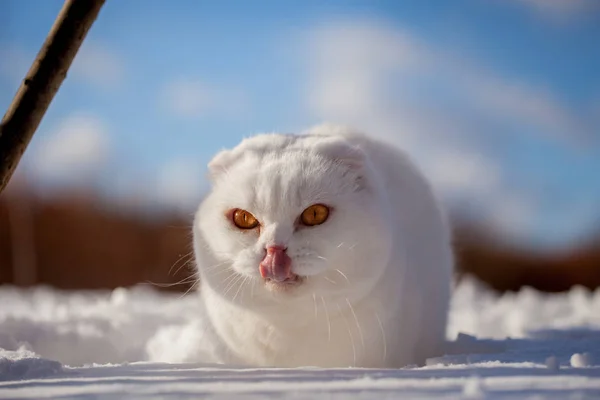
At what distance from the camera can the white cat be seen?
7.23 ft

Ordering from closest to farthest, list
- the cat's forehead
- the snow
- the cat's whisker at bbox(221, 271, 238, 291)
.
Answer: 1. the snow
2. the cat's forehead
3. the cat's whisker at bbox(221, 271, 238, 291)

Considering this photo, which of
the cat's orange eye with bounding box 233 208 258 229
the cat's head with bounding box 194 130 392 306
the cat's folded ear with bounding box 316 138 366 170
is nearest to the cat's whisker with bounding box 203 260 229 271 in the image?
the cat's head with bounding box 194 130 392 306

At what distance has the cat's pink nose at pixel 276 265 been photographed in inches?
82.8

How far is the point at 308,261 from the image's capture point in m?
2.14

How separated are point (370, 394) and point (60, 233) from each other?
755 centimetres

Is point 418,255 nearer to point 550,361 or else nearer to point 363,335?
point 363,335

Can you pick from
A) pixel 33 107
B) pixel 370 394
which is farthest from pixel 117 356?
pixel 370 394

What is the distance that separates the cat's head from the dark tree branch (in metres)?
0.75

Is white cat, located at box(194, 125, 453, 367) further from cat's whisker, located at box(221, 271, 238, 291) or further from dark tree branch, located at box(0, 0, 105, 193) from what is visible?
dark tree branch, located at box(0, 0, 105, 193)

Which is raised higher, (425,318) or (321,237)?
(321,237)

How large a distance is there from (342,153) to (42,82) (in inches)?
44.3

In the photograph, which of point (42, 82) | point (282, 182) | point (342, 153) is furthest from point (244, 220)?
point (42, 82)

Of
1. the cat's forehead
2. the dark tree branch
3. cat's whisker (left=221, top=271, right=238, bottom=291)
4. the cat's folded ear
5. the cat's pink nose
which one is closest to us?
the dark tree branch

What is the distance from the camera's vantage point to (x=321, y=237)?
2.20 meters
